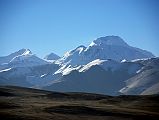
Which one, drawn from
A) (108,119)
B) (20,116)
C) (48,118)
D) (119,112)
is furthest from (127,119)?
(20,116)

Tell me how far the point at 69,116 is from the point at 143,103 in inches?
2617

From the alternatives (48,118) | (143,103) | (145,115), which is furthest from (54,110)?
(143,103)

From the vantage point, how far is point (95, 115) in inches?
4651

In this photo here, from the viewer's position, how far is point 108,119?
4318 inches

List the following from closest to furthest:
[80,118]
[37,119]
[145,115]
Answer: [37,119]
[80,118]
[145,115]

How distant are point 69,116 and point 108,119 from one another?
12022 mm

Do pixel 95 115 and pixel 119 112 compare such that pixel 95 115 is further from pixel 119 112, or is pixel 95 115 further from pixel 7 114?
pixel 7 114

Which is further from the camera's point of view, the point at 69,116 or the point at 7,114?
the point at 69,116

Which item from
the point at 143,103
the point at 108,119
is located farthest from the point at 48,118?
the point at 143,103

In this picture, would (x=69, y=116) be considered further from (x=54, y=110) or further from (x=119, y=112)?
(x=119, y=112)

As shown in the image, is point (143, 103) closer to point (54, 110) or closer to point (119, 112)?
point (119, 112)

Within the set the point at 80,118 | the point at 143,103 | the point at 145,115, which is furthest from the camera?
the point at 143,103

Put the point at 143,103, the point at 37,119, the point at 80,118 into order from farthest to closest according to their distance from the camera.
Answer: the point at 143,103 → the point at 80,118 → the point at 37,119

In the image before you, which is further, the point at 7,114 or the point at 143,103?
the point at 143,103
